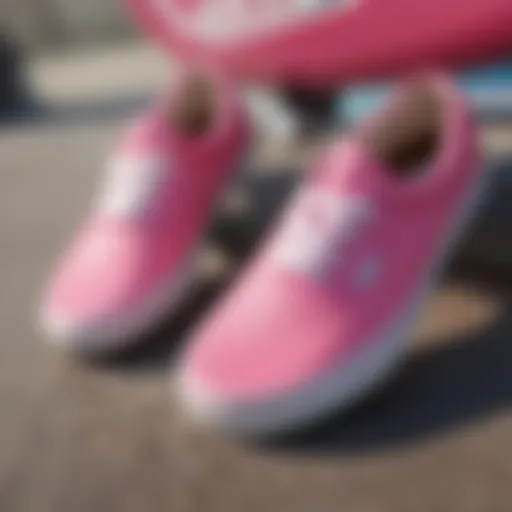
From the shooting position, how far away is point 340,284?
1.77 ft

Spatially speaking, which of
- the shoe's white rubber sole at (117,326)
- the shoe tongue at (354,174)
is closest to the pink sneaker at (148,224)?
the shoe's white rubber sole at (117,326)

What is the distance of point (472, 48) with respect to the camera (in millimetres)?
668

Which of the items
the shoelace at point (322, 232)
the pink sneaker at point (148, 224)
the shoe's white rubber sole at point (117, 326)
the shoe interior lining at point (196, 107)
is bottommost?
the shoe's white rubber sole at point (117, 326)

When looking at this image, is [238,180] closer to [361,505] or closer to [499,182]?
[499,182]

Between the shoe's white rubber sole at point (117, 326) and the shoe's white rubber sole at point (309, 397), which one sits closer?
the shoe's white rubber sole at point (309, 397)

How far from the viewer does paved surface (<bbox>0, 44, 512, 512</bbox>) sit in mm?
467

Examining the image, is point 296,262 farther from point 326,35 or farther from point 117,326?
point 326,35

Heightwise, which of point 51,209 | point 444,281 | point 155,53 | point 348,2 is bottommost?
point 155,53

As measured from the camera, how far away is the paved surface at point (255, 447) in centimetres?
47

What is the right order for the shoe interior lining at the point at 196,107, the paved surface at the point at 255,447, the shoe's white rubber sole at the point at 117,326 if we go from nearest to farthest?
the paved surface at the point at 255,447, the shoe's white rubber sole at the point at 117,326, the shoe interior lining at the point at 196,107

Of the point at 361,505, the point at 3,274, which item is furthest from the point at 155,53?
the point at 361,505

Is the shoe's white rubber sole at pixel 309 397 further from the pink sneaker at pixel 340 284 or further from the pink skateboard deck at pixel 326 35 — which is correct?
the pink skateboard deck at pixel 326 35

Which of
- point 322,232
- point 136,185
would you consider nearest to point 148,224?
point 136,185

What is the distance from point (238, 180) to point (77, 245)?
12 cm
